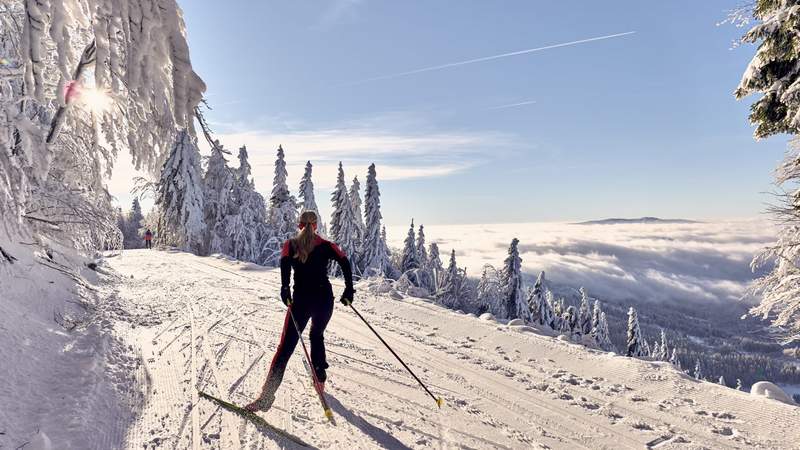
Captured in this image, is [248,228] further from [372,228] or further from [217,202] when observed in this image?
[372,228]

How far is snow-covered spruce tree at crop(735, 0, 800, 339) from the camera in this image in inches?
278

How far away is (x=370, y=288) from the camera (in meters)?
12.6

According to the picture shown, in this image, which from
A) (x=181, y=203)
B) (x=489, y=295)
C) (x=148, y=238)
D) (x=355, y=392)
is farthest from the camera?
(x=489, y=295)

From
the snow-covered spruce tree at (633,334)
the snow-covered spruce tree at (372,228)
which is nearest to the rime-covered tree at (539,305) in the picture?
the snow-covered spruce tree at (633,334)

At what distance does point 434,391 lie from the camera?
5.36 metres

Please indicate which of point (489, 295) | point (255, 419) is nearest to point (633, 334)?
point (489, 295)

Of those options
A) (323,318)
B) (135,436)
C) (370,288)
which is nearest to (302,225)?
(323,318)

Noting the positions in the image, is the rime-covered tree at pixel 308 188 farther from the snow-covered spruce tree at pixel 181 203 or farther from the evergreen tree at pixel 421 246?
the evergreen tree at pixel 421 246

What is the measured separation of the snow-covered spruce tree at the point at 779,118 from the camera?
706 centimetres

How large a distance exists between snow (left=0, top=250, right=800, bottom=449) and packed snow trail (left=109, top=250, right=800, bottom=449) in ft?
0.07

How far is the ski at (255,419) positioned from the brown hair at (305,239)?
173 centimetres

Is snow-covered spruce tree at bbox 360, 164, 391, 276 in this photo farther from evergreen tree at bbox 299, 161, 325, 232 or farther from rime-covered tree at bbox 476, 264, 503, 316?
rime-covered tree at bbox 476, 264, 503, 316

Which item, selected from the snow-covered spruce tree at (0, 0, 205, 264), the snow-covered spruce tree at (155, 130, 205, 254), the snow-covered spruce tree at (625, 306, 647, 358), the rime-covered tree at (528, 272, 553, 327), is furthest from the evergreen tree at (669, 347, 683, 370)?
the snow-covered spruce tree at (155, 130, 205, 254)

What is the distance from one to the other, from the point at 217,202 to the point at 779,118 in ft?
114
